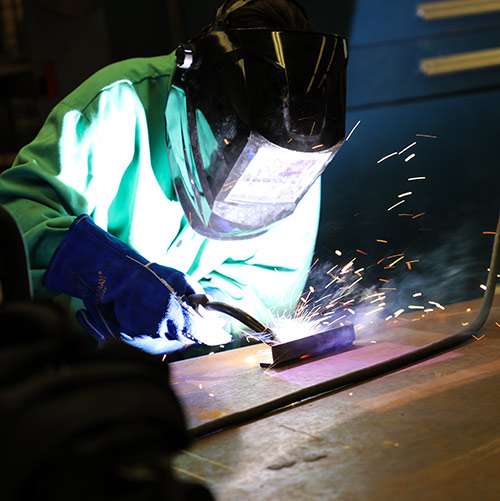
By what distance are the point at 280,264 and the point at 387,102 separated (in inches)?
57.6

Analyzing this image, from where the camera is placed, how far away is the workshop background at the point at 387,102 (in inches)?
118

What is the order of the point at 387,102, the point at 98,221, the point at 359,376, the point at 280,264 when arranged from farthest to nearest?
the point at 387,102 → the point at 280,264 → the point at 98,221 → the point at 359,376

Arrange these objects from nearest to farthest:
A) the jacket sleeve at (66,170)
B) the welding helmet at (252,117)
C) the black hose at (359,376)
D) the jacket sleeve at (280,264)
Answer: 1. the black hose at (359,376)
2. the welding helmet at (252,117)
3. the jacket sleeve at (66,170)
4. the jacket sleeve at (280,264)

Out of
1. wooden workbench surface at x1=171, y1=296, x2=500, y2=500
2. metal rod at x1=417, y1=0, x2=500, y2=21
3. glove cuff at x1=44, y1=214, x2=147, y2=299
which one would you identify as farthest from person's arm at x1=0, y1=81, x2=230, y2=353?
metal rod at x1=417, y1=0, x2=500, y2=21

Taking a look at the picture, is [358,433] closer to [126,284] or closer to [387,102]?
[126,284]

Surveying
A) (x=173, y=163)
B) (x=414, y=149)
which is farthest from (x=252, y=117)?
(x=414, y=149)

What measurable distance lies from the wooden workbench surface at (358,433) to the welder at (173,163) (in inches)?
10.0

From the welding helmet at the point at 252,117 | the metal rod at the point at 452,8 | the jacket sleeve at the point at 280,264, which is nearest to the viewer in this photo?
the welding helmet at the point at 252,117

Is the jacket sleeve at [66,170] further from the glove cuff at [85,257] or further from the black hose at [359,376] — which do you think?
the black hose at [359,376]

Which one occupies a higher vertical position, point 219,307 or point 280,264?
point 219,307

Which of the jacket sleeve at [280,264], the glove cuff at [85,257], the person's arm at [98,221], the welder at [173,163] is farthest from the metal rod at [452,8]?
the glove cuff at [85,257]

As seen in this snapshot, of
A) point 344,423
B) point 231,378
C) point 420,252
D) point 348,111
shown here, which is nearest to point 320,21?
point 348,111

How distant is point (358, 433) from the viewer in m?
0.82

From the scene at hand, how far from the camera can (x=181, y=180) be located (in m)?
1.54
